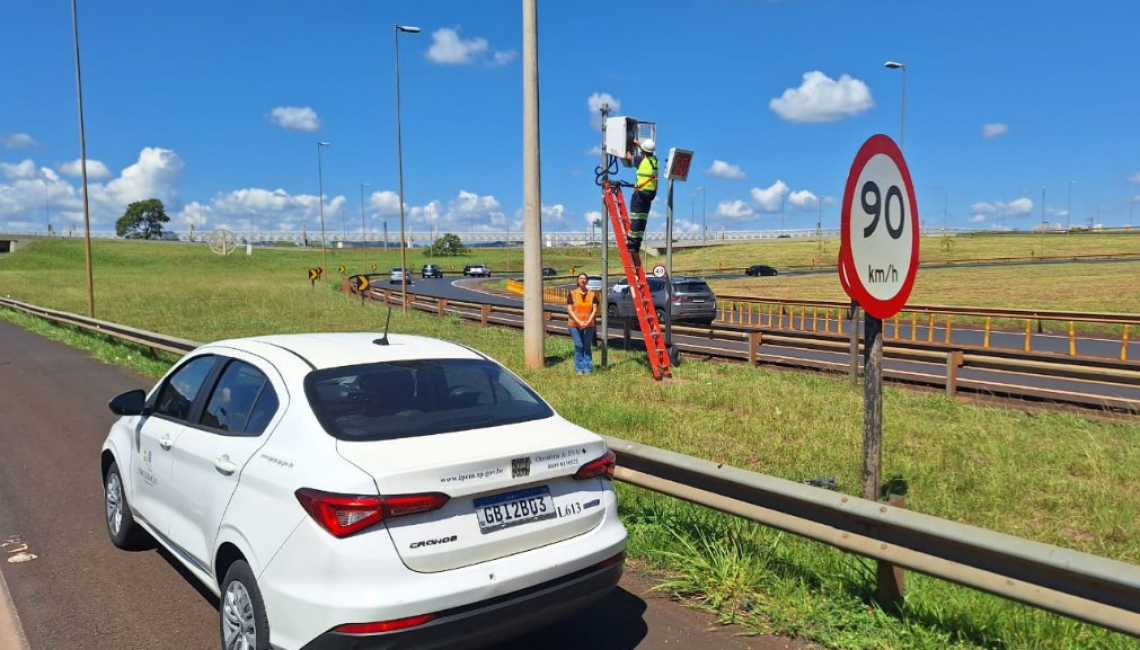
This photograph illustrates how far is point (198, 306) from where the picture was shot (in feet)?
111

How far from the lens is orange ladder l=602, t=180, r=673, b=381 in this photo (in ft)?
41.7

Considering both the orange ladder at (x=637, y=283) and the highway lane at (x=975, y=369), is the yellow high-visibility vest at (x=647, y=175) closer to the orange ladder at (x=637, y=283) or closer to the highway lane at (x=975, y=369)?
the orange ladder at (x=637, y=283)

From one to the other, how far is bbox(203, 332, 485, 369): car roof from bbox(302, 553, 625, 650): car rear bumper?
4.38 ft

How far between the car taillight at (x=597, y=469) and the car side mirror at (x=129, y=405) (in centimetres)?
290

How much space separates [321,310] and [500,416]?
27730 millimetres

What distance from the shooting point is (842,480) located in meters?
6.38

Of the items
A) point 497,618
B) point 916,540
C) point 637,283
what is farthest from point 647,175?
point 497,618

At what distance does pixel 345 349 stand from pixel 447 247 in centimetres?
13984

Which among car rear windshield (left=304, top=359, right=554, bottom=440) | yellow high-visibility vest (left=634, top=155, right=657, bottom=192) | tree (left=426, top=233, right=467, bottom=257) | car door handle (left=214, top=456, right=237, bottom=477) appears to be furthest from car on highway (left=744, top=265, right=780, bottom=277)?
tree (left=426, top=233, right=467, bottom=257)

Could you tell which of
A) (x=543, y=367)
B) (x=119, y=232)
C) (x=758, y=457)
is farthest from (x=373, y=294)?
(x=119, y=232)

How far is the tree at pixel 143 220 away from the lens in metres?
162

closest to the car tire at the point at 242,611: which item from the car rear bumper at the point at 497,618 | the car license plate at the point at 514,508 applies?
the car rear bumper at the point at 497,618

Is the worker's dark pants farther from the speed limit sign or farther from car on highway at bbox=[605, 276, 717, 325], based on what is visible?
car on highway at bbox=[605, 276, 717, 325]

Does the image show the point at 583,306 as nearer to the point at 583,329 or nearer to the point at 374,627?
the point at 583,329
